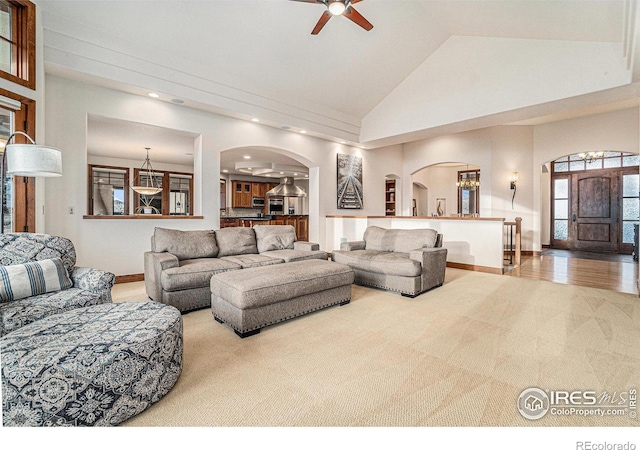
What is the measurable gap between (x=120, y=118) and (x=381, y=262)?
4.06m

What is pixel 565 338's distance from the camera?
101 inches

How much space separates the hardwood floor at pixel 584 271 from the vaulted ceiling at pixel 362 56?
2.63m

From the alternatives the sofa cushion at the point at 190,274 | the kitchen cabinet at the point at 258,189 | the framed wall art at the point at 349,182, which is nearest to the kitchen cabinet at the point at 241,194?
the kitchen cabinet at the point at 258,189

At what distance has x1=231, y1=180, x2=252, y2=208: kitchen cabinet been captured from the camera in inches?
434

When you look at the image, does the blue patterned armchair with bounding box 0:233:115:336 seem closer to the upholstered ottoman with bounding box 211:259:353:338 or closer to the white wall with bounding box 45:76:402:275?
the upholstered ottoman with bounding box 211:259:353:338

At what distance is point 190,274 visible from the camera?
3.18 meters

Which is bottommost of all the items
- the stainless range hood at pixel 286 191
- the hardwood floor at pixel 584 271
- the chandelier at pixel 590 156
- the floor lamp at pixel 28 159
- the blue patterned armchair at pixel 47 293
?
the hardwood floor at pixel 584 271

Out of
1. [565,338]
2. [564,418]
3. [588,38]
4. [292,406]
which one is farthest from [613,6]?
[292,406]

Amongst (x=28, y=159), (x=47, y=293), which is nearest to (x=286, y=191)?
Result: (x=28, y=159)

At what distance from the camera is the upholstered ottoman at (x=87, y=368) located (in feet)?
4.36

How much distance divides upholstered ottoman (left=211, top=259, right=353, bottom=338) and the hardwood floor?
12.4 ft

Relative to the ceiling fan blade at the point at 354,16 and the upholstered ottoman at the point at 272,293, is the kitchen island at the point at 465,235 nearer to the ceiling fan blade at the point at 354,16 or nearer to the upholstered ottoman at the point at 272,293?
the upholstered ottoman at the point at 272,293

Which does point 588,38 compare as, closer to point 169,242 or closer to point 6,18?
point 169,242

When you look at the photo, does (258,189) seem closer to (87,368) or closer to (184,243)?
(184,243)
